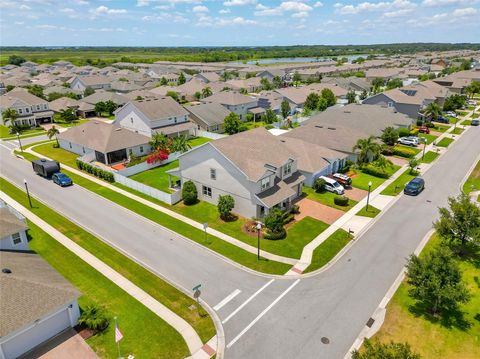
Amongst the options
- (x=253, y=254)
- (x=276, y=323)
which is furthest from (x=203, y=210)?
(x=276, y=323)

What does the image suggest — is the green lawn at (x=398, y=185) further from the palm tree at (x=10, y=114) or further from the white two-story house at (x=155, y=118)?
the palm tree at (x=10, y=114)

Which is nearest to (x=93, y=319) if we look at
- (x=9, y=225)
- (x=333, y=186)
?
(x=9, y=225)

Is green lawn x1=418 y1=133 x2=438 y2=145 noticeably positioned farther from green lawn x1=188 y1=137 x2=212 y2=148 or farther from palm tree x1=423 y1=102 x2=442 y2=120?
green lawn x1=188 y1=137 x2=212 y2=148

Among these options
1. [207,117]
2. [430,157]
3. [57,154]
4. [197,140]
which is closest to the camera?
[430,157]

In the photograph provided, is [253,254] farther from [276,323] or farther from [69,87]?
[69,87]

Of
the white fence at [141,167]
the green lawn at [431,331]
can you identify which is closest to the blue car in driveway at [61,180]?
the white fence at [141,167]

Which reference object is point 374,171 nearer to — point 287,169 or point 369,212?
point 369,212
